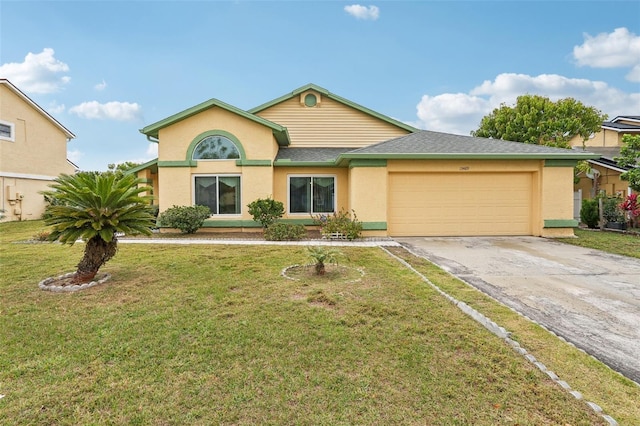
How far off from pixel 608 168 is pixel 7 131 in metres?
31.8

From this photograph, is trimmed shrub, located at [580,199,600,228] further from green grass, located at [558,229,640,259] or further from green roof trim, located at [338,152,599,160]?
green roof trim, located at [338,152,599,160]

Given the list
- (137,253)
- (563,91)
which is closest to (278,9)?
(137,253)

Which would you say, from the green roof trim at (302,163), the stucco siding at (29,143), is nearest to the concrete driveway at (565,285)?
the green roof trim at (302,163)

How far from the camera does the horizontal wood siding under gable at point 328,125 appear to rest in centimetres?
1592

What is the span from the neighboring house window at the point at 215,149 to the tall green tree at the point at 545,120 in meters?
24.4

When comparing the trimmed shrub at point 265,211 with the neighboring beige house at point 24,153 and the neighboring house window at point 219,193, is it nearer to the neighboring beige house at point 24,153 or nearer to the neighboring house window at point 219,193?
the neighboring house window at point 219,193

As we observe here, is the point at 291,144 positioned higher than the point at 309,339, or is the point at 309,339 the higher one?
the point at 291,144

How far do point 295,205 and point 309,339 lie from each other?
10314 mm

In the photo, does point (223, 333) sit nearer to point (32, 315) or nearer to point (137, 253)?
point (32, 315)

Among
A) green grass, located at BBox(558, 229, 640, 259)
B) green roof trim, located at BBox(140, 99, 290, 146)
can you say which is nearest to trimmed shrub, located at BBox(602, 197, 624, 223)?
green grass, located at BBox(558, 229, 640, 259)

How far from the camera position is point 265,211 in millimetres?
12453

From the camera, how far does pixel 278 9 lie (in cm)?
1495

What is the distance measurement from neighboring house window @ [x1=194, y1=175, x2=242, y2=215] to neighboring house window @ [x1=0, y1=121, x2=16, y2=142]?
41.2 ft

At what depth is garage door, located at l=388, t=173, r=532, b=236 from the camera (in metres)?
12.5
